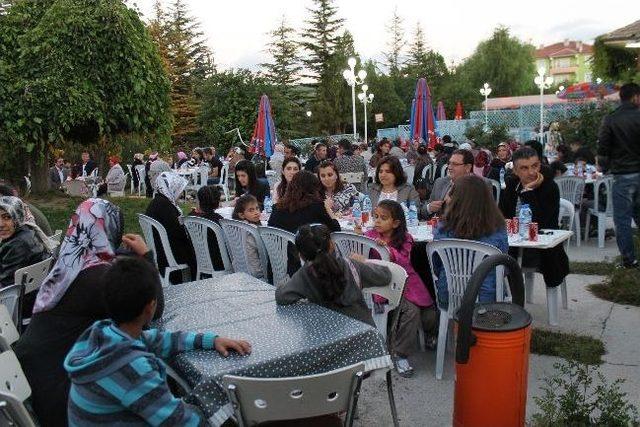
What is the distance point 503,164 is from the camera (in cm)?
1030

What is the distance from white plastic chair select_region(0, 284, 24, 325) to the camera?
3.62 metres

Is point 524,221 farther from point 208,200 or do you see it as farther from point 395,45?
point 395,45

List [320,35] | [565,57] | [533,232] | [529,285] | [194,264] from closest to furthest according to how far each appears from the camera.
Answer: [533,232] < [529,285] < [194,264] < [320,35] < [565,57]

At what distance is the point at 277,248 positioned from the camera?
5066 millimetres

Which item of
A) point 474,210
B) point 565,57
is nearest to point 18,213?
point 474,210

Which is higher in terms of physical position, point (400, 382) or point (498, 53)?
point (498, 53)

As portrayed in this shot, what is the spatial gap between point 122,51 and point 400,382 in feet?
26.5

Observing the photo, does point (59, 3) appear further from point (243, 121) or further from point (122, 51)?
point (243, 121)

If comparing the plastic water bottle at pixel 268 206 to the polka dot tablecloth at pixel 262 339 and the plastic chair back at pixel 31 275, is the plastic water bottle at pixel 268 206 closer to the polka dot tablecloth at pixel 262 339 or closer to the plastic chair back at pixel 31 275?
the plastic chair back at pixel 31 275

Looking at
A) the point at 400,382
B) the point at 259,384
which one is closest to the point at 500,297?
the point at 400,382

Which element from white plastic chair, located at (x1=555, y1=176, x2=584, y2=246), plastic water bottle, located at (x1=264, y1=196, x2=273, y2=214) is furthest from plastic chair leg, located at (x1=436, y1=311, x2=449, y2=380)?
white plastic chair, located at (x1=555, y1=176, x2=584, y2=246)

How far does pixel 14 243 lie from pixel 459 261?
9.75 ft

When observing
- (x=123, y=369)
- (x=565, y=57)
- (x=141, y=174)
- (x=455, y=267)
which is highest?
(x=565, y=57)

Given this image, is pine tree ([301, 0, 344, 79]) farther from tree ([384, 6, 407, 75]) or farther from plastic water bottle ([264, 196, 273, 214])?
plastic water bottle ([264, 196, 273, 214])
